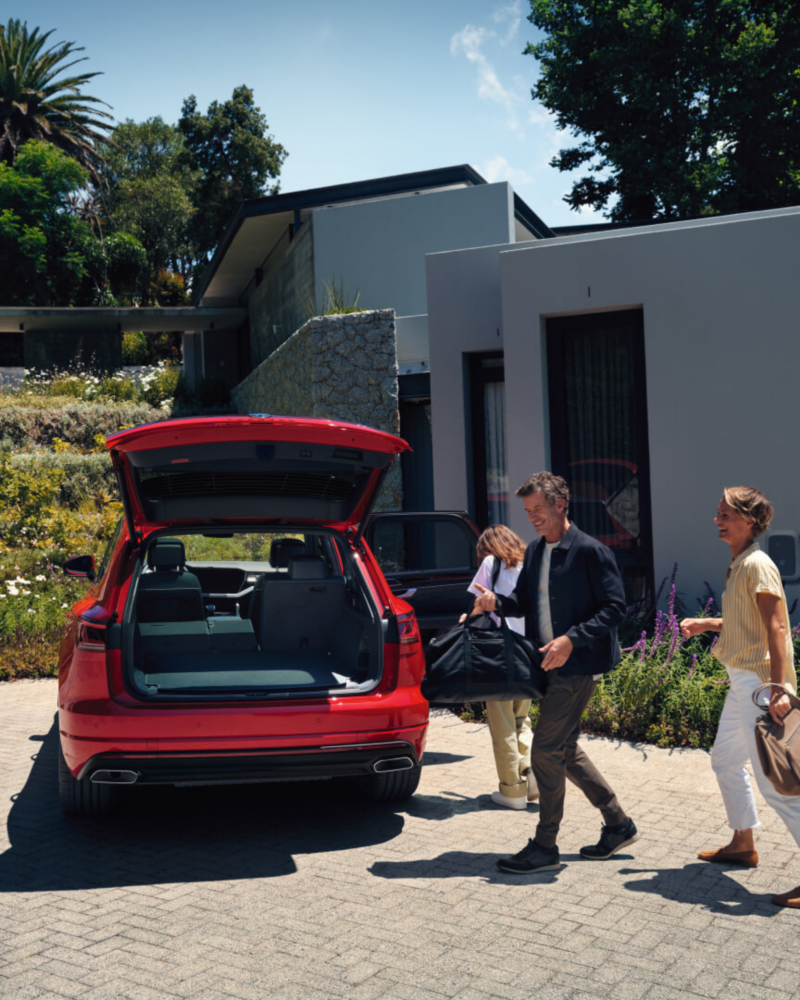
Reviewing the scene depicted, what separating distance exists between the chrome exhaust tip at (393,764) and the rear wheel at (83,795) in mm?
1453

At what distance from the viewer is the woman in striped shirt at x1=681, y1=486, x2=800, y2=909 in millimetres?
4367

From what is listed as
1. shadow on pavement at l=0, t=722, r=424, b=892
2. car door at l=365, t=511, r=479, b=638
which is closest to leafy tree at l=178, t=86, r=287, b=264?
car door at l=365, t=511, r=479, b=638

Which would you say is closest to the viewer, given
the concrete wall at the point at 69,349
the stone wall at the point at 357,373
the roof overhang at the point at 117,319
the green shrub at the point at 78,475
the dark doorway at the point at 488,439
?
the dark doorway at the point at 488,439

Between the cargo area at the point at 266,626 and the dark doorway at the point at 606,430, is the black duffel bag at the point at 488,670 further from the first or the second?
the dark doorway at the point at 606,430

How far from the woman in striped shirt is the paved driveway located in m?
0.31

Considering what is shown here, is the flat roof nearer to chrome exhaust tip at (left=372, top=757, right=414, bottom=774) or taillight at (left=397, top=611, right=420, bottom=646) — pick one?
taillight at (left=397, top=611, right=420, bottom=646)

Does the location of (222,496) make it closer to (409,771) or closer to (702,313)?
(409,771)

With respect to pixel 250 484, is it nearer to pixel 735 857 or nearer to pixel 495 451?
pixel 735 857

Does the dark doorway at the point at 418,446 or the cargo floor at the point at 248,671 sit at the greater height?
the dark doorway at the point at 418,446

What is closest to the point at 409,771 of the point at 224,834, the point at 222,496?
the point at 224,834

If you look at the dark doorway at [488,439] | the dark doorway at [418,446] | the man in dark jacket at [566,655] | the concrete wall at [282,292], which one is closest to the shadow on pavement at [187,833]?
the man in dark jacket at [566,655]

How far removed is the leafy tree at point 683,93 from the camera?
26859 mm

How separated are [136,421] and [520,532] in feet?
51.2

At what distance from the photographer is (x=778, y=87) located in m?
27.3
